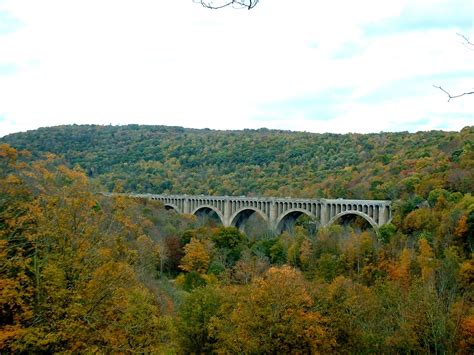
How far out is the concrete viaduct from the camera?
4841cm

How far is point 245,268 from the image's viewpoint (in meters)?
33.8

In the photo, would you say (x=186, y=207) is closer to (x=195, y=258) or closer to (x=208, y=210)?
(x=208, y=210)

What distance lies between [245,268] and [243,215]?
1268 inches

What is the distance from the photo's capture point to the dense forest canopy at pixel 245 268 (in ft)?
36.4

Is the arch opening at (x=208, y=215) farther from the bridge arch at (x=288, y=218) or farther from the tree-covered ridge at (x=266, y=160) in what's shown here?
the bridge arch at (x=288, y=218)

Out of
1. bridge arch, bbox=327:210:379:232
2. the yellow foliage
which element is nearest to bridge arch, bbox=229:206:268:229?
bridge arch, bbox=327:210:379:232

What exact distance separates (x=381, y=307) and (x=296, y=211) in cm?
3348

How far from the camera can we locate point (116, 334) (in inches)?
481

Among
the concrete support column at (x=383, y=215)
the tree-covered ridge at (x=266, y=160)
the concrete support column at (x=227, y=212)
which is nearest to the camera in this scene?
the concrete support column at (x=383, y=215)

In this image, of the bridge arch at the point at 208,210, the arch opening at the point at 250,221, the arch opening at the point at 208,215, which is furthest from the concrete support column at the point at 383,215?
the arch opening at the point at 208,215

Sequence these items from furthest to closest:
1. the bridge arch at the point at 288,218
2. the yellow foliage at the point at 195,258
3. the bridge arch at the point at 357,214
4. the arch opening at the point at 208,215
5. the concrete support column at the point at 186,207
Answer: the concrete support column at the point at 186,207
the arch opening at the point at 208,215
the bridge arch at the point at 288,218
the bridge arch at the point at 357,214
the yellow foliage at the point at 195,258

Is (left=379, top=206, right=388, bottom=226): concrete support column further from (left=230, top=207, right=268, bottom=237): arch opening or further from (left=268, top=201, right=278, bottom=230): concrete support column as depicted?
(left=268, top=201, right=278, bottom=230): concrete support column

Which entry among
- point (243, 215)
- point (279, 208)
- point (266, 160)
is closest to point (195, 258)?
point (279, 208)

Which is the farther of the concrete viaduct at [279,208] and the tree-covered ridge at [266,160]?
the tree-covered ridge at [266,160]
